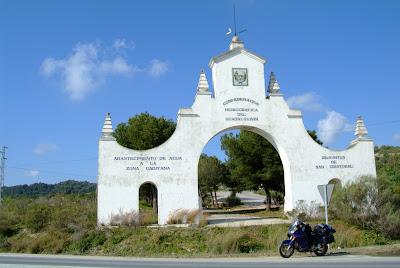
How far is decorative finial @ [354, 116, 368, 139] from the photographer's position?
27.3 meters

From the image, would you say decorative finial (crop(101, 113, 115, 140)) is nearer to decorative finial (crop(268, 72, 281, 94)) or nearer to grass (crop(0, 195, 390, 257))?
grass (crop(0, 195, 390, 257))

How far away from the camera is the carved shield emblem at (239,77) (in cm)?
2608

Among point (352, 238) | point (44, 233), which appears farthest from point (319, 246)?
point (44, 233)

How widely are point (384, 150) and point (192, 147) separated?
248ft

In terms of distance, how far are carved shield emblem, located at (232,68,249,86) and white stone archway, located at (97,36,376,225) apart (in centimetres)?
6

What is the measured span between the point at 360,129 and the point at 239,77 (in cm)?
832

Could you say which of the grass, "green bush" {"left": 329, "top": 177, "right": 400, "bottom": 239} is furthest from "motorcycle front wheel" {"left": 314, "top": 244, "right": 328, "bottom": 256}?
"green bush" {"left": 329, "top": 177, "right": 400, "bottom": 239}

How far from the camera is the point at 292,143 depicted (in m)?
26.2

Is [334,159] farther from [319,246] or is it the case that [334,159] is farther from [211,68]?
[319,246]

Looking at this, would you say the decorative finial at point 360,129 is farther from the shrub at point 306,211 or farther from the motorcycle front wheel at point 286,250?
the motorcycle front wheel at point 286,250

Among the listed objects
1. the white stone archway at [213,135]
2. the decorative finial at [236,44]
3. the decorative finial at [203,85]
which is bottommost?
the white stone archway at [213,135]

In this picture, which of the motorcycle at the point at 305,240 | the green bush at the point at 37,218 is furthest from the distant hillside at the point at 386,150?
the motorcycle at the point at 305,240

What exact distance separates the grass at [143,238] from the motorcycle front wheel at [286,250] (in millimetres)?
1512

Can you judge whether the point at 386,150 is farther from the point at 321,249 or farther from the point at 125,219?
the point at 321,249
